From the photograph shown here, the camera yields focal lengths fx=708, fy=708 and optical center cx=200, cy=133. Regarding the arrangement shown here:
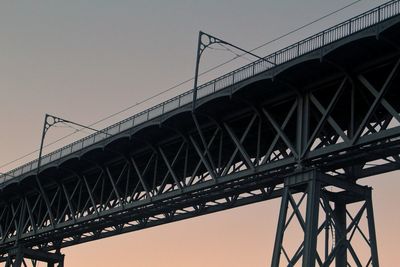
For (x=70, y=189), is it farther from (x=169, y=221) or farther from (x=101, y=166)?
(x=169, y=221)

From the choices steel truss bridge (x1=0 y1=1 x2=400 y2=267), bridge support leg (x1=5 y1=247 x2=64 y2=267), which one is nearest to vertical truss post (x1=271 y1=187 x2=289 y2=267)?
steel truss bridge (x1=0 y1=1 x2=400 y2=267)

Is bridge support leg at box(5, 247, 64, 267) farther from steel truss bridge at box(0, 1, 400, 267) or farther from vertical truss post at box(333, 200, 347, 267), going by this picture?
vertical truss post at box(333, 200, 347, 267)

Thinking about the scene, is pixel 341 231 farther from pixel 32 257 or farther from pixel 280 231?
pixel 32 257

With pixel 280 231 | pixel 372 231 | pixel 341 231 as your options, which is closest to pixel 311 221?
pixel 280 231

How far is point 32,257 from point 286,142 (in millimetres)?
32218

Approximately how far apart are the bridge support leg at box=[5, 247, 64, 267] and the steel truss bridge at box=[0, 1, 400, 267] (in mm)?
6641

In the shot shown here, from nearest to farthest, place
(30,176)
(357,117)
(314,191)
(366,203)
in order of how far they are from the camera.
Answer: (314,191) → (366,203) → (357,117) → (30,176)

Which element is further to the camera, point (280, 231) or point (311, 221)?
point (280, 231)

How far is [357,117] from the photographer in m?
37.3

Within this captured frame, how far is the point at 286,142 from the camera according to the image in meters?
34.0

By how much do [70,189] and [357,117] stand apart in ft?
90.3

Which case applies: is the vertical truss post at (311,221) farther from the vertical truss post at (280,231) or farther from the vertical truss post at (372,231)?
the vertical truss post at (372,231)

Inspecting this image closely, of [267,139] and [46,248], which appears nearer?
[267,139]

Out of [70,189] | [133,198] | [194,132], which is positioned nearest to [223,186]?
[194,132]
